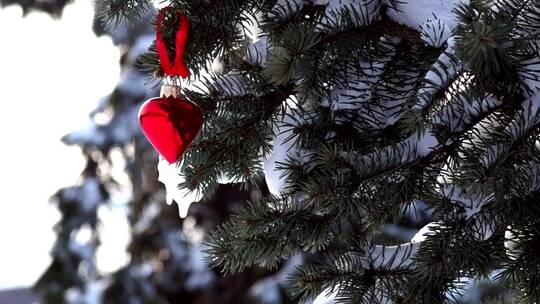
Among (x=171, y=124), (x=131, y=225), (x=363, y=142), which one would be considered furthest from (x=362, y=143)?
(x=131, y=225)

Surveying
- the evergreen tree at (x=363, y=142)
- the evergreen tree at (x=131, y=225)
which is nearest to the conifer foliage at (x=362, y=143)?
the evergreen tree at (x=363, y=142)

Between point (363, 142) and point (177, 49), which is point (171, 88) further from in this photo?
point (363, 142)

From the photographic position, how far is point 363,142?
1085 millimetres

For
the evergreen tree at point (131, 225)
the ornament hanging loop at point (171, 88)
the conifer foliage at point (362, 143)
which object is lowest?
the conifer foliage at point (362, 143)

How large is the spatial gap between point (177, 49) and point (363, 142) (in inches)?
10.7

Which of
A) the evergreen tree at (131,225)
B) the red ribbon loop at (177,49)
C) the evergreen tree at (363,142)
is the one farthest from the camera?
the evergreen tree at (131,225)

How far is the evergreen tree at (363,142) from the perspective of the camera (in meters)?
0.92

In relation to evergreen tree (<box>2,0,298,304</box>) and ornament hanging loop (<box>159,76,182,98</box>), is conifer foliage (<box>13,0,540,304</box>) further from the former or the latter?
evergreen tree (<box>2,0,298,304</box>)

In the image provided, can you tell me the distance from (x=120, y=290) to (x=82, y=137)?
0.97 meters

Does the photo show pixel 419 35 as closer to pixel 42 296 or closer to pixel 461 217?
pixel 461 217

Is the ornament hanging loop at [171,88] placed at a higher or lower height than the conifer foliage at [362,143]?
higher

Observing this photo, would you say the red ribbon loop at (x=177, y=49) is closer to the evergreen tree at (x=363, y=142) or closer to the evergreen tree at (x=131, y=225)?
the evergreen tree at (x=363, y=142)

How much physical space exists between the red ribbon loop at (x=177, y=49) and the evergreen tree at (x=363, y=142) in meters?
0.02

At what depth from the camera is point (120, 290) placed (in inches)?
197
